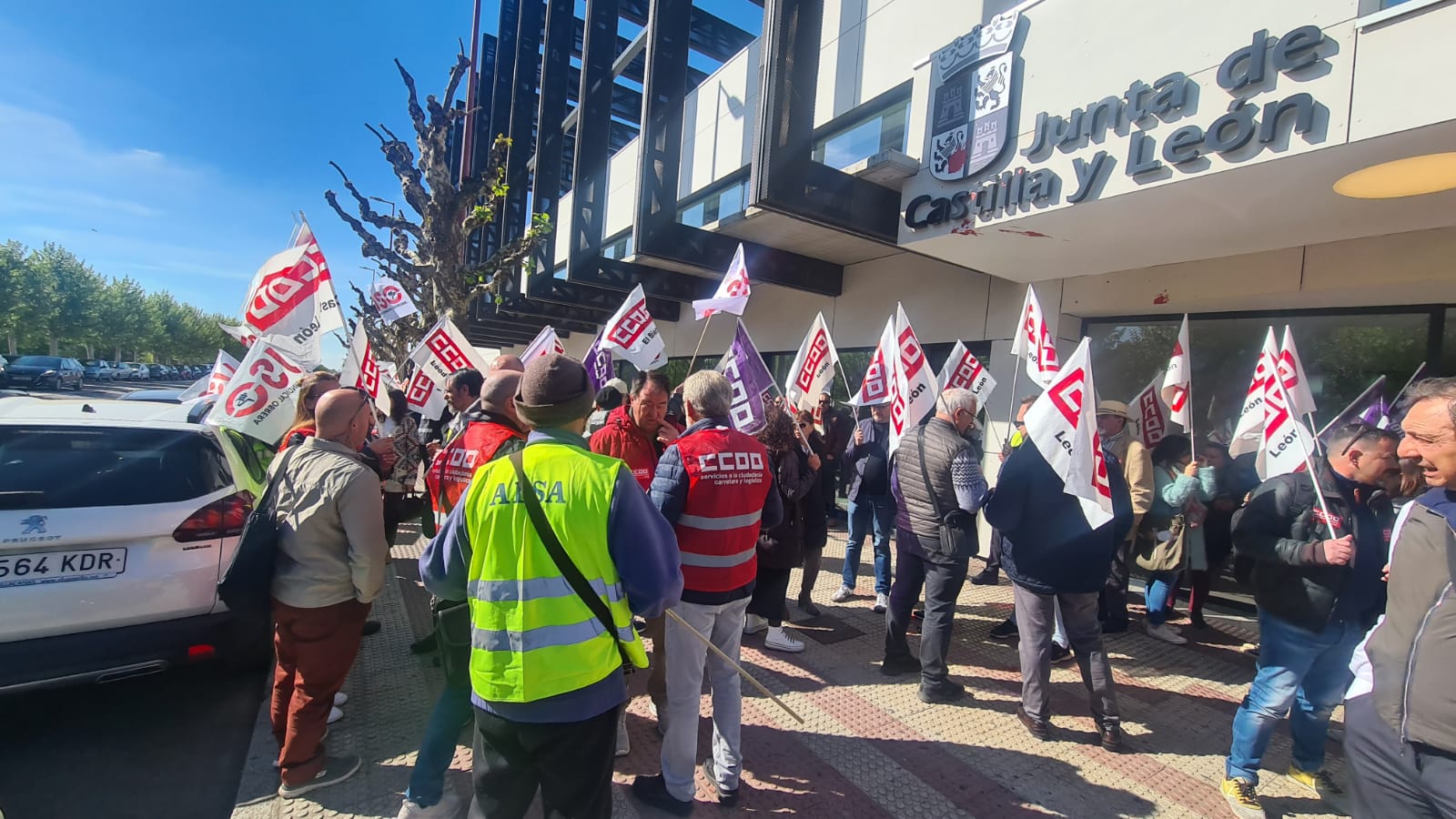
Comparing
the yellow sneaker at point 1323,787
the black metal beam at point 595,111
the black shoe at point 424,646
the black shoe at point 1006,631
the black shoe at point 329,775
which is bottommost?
the black shoe at point 329,775

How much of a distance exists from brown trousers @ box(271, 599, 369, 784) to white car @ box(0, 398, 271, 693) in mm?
708

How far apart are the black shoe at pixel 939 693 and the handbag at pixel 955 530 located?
817 mm

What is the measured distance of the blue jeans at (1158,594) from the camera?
203 inches

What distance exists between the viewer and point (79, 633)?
2801mm

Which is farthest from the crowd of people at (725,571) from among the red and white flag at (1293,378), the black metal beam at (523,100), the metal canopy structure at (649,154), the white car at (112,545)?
the black metal beam at (523,100)

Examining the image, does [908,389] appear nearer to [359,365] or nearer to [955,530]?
[955,530]

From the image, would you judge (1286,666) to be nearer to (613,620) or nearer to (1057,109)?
(613,620)

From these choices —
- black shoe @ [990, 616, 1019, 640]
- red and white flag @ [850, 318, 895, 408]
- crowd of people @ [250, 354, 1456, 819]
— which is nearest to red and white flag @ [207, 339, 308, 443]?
crowd of people @ [250, 354, 1456, 819]

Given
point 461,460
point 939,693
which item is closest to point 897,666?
point 939,693

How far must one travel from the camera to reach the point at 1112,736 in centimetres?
340

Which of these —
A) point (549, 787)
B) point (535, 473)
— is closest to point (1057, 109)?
point (535, 473)

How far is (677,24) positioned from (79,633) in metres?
9.94

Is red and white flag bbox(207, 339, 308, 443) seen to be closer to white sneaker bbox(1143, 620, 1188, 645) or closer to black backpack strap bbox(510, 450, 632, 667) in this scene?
black backpack strap bbox(510, 450, 632, 667)

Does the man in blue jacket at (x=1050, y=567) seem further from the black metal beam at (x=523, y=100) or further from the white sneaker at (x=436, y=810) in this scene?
the black metal beam at (x=523, y=100)
